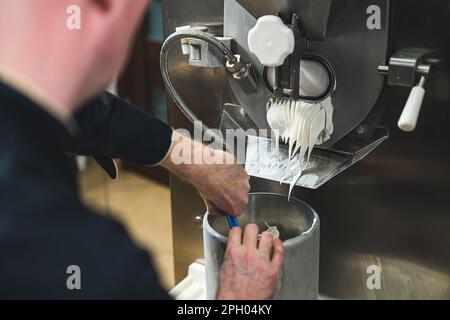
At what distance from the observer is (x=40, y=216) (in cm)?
36

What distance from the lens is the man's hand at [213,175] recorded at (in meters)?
0.79

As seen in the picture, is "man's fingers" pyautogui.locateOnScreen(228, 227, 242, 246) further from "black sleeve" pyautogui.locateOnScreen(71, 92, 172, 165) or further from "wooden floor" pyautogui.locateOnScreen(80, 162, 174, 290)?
"wooden floor" pyautogui.locateOnScreen(80, 162, 174, 290)

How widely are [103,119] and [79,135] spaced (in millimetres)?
39

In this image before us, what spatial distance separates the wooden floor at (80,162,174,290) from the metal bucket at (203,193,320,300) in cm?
113

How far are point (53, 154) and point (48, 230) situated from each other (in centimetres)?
5

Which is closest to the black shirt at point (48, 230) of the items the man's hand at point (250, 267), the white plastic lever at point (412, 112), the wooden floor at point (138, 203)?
the man's hand at point (250, 267)

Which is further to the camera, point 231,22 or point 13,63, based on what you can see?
point 231,22

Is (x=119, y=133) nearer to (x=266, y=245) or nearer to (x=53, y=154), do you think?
(x=266, y=245)

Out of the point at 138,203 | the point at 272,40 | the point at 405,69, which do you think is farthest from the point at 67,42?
the point at 138,203

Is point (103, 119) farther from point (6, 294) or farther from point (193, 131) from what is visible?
point (6, 294)

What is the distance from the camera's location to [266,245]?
69 cm

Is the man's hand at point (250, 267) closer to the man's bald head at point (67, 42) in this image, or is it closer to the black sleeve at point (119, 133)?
the black sleeve at point (119, 133)

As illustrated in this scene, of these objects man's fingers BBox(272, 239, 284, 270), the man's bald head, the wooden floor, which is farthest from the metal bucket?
the wooden floor
